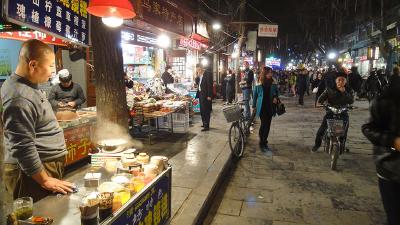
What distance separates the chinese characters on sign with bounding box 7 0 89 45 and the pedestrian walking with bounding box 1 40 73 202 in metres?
0.95

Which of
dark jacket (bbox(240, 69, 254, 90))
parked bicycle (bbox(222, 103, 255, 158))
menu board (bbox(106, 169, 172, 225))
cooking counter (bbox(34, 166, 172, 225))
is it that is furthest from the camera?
dark jacket (bbox(240, 69, 254, 90))

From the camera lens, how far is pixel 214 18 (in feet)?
67.8

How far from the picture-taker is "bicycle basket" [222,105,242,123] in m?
8.34

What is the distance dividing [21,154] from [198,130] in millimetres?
8895

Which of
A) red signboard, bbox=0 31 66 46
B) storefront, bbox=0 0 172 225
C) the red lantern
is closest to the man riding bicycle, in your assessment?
storefront, bbox=0 0 172 225

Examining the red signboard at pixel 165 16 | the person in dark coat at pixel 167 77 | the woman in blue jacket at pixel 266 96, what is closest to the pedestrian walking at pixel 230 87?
the person in dark coat at pixel 167 77

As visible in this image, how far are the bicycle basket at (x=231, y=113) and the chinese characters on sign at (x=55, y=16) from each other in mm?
3862

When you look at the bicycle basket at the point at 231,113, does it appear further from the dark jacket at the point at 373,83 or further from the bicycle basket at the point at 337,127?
the dark jacket at the point at 373,83

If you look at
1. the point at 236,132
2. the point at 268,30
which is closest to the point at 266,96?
the point at 236,132

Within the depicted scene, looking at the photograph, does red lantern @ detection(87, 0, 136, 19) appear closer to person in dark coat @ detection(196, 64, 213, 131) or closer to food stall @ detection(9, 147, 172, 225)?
food stall @ detection(9, 147, 172, 225)

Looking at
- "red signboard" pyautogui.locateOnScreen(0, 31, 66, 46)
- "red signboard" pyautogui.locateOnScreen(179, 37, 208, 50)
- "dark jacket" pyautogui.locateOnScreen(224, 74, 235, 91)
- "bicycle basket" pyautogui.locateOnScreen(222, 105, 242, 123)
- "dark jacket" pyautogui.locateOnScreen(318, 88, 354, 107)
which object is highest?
"red signboard" pyautogui.locateOnScreen(179, 37, 208, 50)

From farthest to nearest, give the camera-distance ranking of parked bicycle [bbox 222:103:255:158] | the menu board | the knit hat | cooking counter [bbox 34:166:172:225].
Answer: parked bicycle [bbox 222:103:255:158], the knit hat, the menu board, cooking counter [bbox 34:166:172:225]

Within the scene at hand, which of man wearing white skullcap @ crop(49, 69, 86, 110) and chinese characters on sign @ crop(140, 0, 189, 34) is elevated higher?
chinese characters on sign @ crop(140, 0, 189, 34)

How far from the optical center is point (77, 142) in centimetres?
706
